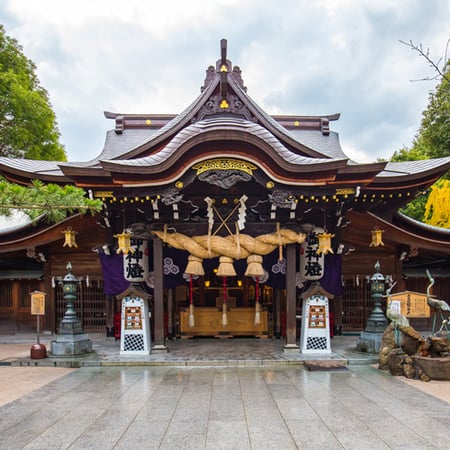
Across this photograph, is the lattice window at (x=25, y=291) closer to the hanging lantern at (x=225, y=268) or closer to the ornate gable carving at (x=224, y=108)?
the hanging lantern at (x=225, y=268)

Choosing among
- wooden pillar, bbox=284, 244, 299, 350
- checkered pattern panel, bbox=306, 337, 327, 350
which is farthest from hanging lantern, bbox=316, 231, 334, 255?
checkered pattern panel, bbox=306, 337, 327, 350

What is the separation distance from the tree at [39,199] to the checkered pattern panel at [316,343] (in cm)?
587

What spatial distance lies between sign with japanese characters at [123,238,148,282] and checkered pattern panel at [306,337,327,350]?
416 cm

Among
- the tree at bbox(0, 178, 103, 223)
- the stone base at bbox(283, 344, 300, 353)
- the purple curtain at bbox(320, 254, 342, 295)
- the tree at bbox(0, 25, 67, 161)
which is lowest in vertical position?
the stone base at bbox(283, 344, 300, 353)

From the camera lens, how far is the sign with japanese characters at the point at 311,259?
8.55 m

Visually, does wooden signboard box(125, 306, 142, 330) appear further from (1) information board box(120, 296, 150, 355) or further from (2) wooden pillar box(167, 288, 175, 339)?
(2) wooden pillar box(167, 288, 175, 339)

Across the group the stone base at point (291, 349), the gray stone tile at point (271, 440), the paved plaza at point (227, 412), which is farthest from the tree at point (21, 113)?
the gray stone tile at point (271, 440)

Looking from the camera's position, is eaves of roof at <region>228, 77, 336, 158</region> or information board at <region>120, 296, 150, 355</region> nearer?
information board at <region>120, 296, 150, 355</region>

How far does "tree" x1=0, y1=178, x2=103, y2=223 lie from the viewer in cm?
393

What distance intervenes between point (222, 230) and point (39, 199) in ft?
15.9

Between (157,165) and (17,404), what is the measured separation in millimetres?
4739

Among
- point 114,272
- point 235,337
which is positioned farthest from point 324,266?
point 114,272

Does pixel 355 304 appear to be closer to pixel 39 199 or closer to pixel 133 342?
pixel 133 342

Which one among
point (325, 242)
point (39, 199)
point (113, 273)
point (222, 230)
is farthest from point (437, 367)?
point (113, 273)
